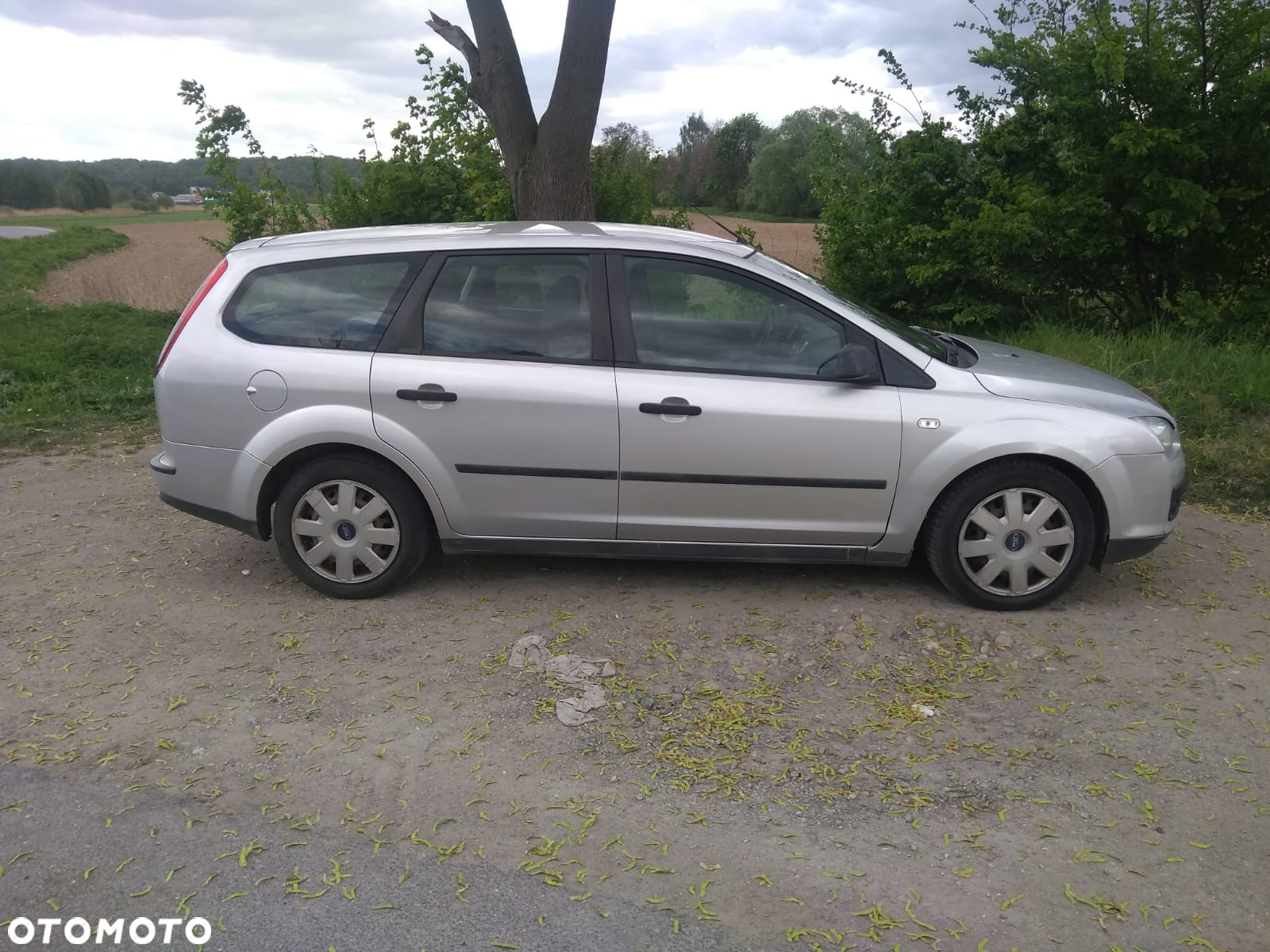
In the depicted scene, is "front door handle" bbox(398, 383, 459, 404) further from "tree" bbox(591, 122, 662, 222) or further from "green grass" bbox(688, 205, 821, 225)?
"tree" bbox(591, 122, 662, 222)

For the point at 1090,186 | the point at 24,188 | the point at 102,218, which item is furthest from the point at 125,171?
the point at 1090,186

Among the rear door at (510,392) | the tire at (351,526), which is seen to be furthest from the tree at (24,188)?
the rear door at (510,392)

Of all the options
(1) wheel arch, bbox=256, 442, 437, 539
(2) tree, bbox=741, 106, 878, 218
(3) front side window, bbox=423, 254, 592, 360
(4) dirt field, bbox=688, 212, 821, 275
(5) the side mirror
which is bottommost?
(1) wheel arch, bbox=256, 442, 437, 539

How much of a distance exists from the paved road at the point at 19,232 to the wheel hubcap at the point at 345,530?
34.0m

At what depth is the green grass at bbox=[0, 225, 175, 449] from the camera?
8.56 meters

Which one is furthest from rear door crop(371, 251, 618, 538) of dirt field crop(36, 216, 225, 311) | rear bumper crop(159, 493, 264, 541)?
dirt field crop(36, 216, 225, 311)

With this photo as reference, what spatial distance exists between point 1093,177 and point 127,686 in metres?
8.45

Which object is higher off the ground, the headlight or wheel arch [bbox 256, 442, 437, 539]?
the headlight

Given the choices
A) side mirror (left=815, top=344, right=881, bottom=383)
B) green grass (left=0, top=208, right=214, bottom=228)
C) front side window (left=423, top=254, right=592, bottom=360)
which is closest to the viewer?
side mirror (left=815, top=344, right=881, bottom=383)

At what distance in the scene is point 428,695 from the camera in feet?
13.3

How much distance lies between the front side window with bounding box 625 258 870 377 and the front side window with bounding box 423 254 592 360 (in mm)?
303

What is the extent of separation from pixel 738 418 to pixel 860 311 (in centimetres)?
85

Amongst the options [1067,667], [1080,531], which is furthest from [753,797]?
[1080,531]

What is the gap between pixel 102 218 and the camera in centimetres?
5284
